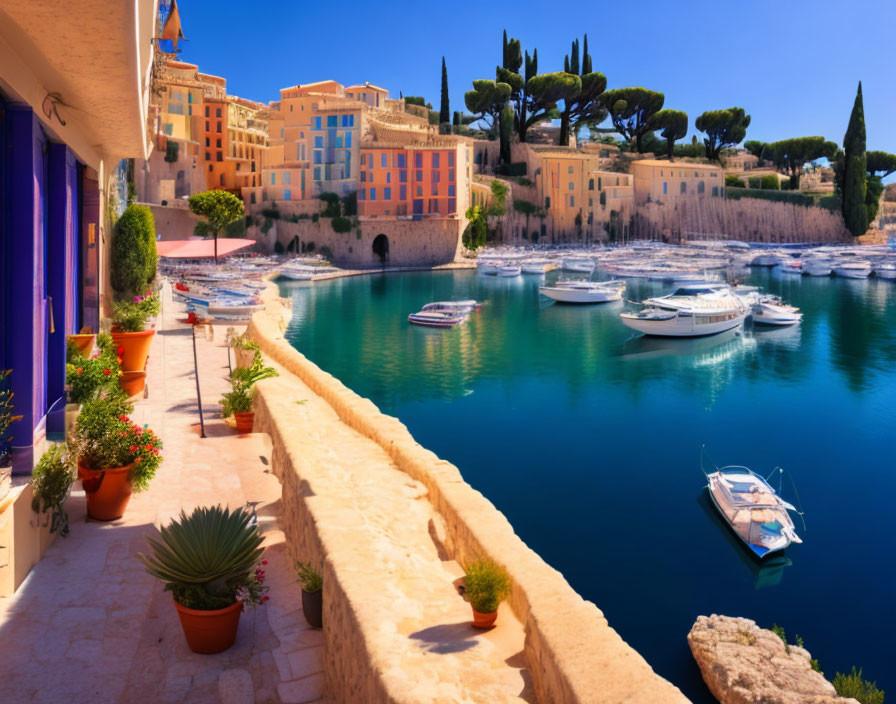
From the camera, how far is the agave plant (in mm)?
5727

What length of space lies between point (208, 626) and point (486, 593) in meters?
2.04

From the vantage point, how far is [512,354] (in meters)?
34.6

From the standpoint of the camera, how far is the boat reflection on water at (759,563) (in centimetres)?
1424

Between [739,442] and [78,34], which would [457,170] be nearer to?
[739,442]

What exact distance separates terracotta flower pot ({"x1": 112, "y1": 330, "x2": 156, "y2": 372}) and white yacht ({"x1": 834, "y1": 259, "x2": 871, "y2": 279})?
72.2 metres

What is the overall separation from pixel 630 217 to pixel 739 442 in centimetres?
7141

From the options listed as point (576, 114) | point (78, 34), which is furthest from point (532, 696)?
point (576, 114)

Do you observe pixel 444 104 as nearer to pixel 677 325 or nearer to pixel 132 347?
pixel 677 325

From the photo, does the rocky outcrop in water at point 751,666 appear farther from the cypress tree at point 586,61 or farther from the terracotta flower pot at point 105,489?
the cypress tree at point 586,61

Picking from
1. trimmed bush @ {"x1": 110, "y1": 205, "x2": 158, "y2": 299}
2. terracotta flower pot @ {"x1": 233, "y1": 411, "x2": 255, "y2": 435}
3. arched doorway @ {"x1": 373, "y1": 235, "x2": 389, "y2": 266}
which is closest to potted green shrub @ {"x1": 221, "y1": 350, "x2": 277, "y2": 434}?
terracotta flower pot @ {"x1": 233, "y1": 411, "x2": 255, "y2": 435}

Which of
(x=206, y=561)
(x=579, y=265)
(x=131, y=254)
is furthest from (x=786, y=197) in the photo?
(x=206, y=561)

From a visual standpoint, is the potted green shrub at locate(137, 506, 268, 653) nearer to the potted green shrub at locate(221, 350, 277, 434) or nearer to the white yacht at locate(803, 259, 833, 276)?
the potted green shrub at locate(221, 350, 277, 434)

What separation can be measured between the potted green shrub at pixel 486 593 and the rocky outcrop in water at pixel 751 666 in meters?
5.21

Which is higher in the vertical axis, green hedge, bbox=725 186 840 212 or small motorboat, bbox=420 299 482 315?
green hedge, bbox=725 186 840 212
